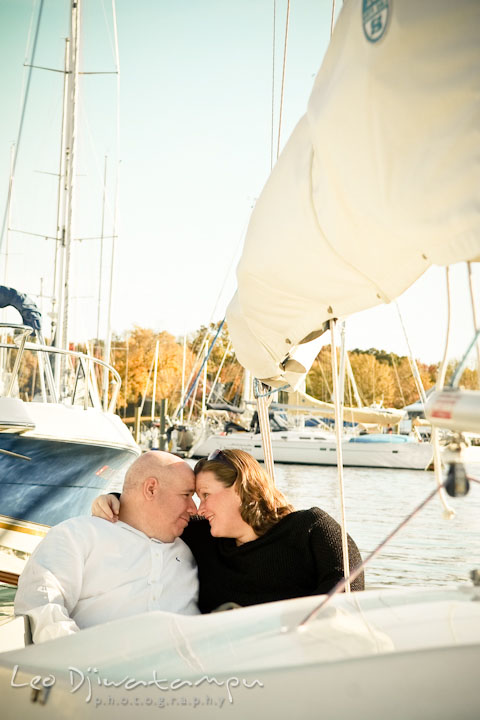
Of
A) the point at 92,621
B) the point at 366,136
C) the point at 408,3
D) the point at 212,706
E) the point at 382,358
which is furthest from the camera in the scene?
the point at 382,358

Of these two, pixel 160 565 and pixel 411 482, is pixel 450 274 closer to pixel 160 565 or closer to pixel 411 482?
pixel 160 565

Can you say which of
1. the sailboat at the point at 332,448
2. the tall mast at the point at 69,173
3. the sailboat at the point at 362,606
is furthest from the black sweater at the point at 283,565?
the sailboat at the point at 332,448

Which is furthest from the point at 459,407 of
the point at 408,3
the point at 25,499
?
the point at 25,499

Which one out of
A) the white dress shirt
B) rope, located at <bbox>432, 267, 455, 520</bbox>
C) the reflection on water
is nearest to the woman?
the white dress shirt

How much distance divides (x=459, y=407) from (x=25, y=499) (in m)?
6.82

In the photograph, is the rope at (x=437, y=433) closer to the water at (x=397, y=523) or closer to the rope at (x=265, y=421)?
the water at (x=397, y=523)

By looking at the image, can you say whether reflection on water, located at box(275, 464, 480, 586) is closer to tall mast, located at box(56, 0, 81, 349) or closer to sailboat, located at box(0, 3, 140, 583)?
sailboat, located at box(0, 3, 140, 583)

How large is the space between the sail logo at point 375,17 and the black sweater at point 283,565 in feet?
6.74

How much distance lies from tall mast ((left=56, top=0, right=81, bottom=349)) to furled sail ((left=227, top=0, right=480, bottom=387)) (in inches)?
339

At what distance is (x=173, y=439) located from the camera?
124 feet

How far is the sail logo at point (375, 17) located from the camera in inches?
75.7

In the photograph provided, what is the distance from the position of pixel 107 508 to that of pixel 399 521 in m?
12.8

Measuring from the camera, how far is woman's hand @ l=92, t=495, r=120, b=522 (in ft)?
11.0

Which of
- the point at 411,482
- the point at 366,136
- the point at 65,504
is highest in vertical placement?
the point at 366,136
